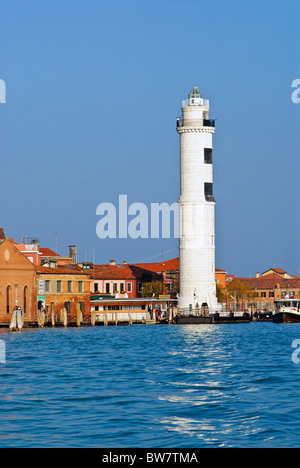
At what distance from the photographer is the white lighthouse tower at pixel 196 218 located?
75.4m

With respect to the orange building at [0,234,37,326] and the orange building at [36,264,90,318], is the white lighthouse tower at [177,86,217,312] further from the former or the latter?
the orange building at [0,234,37,326]

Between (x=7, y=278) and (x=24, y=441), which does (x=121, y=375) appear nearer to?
(x=24, y=441)

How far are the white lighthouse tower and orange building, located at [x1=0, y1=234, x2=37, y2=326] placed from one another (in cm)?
1451

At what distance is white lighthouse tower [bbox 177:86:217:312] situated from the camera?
7544cm

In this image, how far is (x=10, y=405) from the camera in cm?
1991

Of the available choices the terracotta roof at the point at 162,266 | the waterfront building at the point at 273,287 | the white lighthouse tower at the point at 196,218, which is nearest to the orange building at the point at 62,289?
the white lighthouse tower at the point at 196,218

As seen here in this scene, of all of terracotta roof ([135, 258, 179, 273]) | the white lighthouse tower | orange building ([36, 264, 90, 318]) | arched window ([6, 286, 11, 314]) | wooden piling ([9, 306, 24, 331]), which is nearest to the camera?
wooden piling ([9, 306, 24, 331])

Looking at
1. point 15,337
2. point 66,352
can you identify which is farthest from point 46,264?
point 66,352

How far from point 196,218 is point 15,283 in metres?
17.8

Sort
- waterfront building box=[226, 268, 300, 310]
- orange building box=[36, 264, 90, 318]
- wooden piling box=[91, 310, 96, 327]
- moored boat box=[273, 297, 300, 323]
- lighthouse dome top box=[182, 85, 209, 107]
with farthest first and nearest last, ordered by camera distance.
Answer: waterfront building box=[226, 268, 300, 310] → moored boat box=[273, 297, 300, 323] → lighthouse dome top box=[182, 85, 209, 107] → orange building box=[36, 264, 90, 318] → wooden piling box=[91, 310, 96, 327]

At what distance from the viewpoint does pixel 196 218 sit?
7581 centimetres

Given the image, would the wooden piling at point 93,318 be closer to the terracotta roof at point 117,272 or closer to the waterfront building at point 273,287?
the terracotta roof at point 117,272

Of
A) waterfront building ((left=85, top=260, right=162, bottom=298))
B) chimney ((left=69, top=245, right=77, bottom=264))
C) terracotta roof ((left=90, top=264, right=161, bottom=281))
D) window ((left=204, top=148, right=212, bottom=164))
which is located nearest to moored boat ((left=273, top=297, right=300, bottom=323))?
waterfront building ((left=85, top=260, right=162, bottom=298))

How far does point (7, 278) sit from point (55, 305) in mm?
7755
